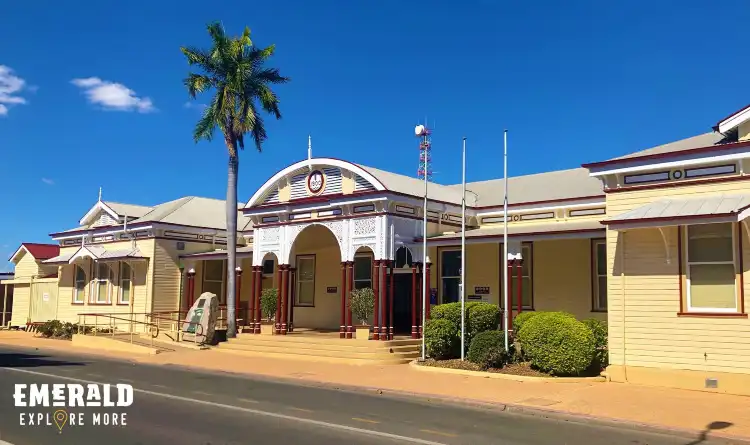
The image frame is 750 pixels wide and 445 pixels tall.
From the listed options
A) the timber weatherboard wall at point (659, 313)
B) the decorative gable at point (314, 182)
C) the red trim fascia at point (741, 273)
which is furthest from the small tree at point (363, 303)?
the red trim fascia at point (741, 273)

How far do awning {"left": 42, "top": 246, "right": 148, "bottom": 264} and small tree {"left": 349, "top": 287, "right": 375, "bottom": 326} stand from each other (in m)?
12.5

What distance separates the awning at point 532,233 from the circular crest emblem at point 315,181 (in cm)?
461

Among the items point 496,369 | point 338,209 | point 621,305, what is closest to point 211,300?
point 338,209

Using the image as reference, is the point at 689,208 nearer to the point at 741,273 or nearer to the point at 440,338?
the point at 741,273

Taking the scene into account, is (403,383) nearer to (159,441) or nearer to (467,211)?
(159,441)

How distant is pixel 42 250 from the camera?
37.8 metres

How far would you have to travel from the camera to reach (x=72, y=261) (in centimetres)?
3203

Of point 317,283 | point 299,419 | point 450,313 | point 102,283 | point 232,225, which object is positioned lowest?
point 299,419

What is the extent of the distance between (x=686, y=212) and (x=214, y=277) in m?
22.8

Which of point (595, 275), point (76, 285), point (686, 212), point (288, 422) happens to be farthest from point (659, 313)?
point (76, 285)

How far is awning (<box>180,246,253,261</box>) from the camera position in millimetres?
27984

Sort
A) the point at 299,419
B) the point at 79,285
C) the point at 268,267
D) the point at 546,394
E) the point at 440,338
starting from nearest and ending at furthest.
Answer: the point at 299,419 → the point at 546,394 → the point at 440,338 → the point at 268,267 → the point at 79,285

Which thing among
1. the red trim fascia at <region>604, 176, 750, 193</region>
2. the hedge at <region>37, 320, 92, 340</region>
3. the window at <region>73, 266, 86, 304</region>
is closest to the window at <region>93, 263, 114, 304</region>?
the window at <region>73, 266, 86, 304</region>

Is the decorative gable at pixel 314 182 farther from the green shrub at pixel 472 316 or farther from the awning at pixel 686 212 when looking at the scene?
the awning at pixel 686 212
